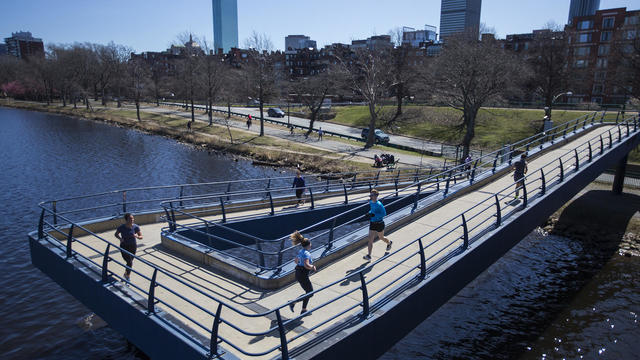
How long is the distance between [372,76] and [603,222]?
1090 inches

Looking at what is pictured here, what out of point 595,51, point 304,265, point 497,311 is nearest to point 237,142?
point 497,311

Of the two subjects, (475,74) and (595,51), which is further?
(595,51)

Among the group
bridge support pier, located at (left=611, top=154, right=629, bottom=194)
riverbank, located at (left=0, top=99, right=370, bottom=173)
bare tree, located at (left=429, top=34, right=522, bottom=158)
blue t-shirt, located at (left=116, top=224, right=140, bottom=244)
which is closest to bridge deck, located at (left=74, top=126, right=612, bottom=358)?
blue t-shirt, located at (left=116, top=224, right=140, bottom=244)

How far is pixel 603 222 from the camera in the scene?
76.9 feet

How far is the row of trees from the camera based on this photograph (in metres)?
38.6

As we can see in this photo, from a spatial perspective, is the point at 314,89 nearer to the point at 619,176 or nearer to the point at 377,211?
the point at 619,176

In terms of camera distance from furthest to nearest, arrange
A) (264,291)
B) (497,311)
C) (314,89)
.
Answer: (314,89), (497,311), (264,291)

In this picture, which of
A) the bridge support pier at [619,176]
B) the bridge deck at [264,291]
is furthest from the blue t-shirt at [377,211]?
the bridge support pier at [619,176]

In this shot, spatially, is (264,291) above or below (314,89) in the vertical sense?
below

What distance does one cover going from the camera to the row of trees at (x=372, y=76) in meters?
38.6

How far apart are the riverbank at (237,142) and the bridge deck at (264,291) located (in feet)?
64.6

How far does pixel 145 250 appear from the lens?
11930 millimetres

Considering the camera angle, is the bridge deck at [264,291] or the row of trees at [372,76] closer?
the bridge deck at [264,291]

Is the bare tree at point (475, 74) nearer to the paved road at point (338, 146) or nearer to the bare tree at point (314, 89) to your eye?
the paved road at point (338, 146)
